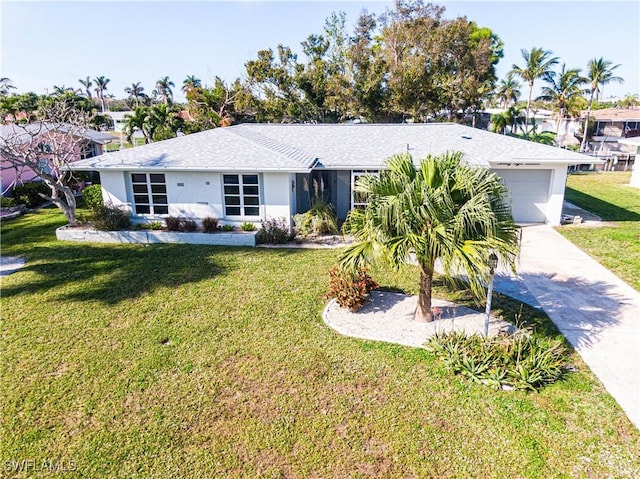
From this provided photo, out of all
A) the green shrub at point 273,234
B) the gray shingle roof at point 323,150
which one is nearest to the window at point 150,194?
the gray shingle roof at point 323,150

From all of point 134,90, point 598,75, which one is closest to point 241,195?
point 598,75

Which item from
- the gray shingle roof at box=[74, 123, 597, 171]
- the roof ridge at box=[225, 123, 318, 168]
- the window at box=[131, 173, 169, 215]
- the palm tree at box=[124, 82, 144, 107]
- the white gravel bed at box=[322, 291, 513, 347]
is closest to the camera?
the white gravel bed at box=[322, 291, 513, 347]

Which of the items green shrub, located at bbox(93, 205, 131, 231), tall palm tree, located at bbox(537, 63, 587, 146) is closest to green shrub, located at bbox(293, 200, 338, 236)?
green shrub, located at bbox(93, 205, 131, 231)

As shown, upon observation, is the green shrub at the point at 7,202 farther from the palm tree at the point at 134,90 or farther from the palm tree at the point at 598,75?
the palm tree at the point at 134,90

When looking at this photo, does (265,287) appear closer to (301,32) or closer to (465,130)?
(465,130)

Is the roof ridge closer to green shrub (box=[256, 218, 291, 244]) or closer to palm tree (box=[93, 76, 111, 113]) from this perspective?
green shrub (box=[256, 218, 291, 244])

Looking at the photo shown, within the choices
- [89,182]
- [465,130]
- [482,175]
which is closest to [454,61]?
[465,130]

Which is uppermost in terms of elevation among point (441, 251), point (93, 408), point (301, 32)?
point (301, 32)
